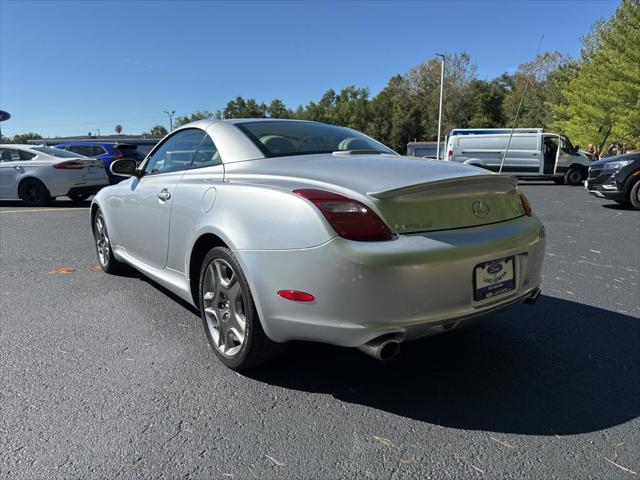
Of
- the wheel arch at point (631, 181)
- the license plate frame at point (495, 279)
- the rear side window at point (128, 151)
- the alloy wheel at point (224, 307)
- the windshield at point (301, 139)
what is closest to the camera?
the license plate frame at point (495, 279)

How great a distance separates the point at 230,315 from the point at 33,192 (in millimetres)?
10175

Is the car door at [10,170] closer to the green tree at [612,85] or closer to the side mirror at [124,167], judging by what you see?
the side mirror at [124,167]

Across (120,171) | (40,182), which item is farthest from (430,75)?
(120,171)

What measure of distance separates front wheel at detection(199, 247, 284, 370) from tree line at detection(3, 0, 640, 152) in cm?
1175

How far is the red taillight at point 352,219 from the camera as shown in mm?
2141

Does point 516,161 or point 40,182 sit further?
point 516,161

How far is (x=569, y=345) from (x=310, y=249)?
6.48ft

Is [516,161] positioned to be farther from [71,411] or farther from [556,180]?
[71,411]

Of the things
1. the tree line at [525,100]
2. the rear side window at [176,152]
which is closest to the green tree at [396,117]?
the tree line at [525,100]

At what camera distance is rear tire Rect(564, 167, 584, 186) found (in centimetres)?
1758

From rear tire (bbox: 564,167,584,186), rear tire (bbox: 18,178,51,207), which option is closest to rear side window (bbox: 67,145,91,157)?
rear tire (bbox: 18,178,51,207)

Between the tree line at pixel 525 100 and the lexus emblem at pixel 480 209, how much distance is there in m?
11.1

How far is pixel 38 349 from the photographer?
3.01 meters

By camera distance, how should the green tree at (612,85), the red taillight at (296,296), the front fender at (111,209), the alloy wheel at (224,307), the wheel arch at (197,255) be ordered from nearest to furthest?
the red taillight at (296,296)
the alloy wheel at (224,307)
the wheel arch at (197,255)
the front fender at (111,209)
the green tree at (612,85)
